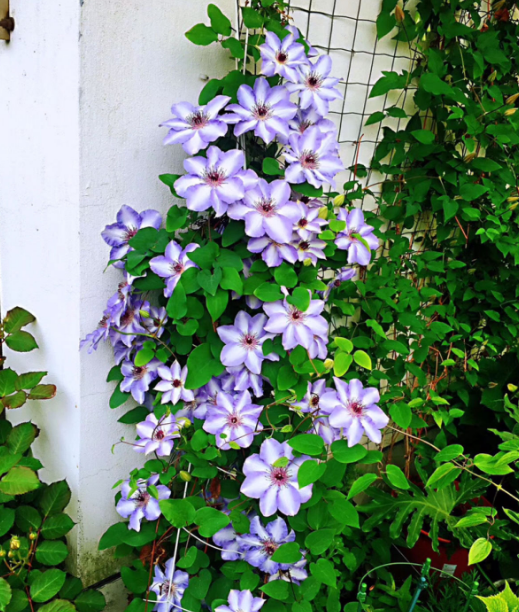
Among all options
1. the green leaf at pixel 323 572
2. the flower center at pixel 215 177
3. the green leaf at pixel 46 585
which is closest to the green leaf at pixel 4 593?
the green leaf at pixel 46 585

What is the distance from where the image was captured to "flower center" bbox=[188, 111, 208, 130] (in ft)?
3.28

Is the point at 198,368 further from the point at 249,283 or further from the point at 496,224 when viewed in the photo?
the point at 496,224

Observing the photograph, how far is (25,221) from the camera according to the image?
1255 millimetres

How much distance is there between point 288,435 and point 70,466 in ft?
1.95

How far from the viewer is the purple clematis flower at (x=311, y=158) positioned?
1032 mm

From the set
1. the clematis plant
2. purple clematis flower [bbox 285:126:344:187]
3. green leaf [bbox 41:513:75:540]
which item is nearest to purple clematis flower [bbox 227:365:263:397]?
the clematis plant

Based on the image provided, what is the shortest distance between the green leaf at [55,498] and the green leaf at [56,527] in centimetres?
2

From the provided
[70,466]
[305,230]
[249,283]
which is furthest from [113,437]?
[305,230]

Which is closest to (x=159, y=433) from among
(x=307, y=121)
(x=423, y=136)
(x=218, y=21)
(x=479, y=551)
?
(x=479, y=551)

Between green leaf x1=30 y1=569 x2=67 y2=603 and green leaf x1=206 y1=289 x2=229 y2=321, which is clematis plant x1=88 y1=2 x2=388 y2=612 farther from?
green leaf x1=30 y1=569 x2=67 y2=603

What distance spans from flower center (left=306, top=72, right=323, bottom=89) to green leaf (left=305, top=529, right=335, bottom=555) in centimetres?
95

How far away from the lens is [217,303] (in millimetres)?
979

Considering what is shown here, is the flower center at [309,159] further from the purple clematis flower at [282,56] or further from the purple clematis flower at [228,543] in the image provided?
the purple clematis flower at [228,543]

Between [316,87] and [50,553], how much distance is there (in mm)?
1237
